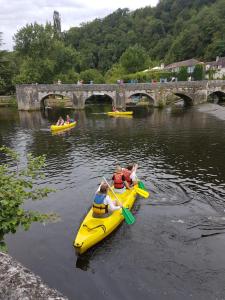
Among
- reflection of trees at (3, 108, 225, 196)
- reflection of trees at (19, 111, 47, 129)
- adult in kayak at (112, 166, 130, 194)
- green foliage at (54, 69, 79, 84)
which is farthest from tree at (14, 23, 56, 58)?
adult in kayak at (112, 166, 130, 194)

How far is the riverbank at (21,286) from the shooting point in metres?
4.61

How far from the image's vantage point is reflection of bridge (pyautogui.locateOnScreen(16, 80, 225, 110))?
57.1 metres

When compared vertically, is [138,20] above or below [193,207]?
above

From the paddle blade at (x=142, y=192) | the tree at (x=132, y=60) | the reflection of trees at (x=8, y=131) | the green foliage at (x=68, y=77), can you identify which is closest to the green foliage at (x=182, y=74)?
the tree at (x=132, y=60)

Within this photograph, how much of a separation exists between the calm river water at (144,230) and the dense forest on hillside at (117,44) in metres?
47.1

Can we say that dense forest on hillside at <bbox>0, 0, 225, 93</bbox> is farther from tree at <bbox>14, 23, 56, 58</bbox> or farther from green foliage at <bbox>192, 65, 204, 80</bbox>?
green foliage at <bbox>192, 65, 204, 80</bbox>

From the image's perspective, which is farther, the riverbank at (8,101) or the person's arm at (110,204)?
the riverbank at (8,101)

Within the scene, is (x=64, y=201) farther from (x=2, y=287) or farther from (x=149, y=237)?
(x=2, y=287)

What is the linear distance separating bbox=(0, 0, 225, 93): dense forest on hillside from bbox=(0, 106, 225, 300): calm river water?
47.1m

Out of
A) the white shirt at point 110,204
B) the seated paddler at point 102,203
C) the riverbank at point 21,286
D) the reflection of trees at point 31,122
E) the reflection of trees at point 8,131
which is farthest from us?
the reflection of trees at point 31,122

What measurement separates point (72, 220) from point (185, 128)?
1035 inches

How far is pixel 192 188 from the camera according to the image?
1733 centimetres

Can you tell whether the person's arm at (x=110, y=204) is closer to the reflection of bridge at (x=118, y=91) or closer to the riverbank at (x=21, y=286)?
the riverbank at (x=21, y=286)

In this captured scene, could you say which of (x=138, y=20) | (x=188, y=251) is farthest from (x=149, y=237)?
(x=138, y=20)
